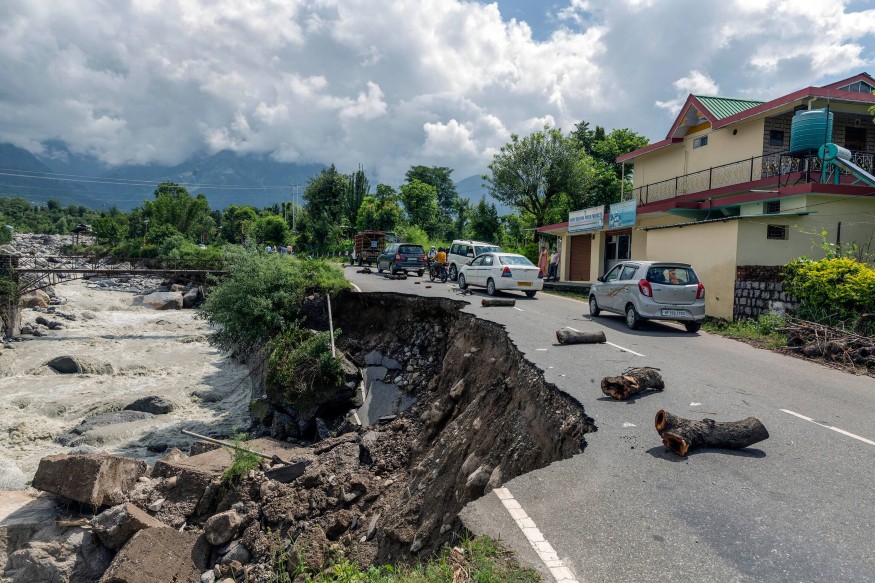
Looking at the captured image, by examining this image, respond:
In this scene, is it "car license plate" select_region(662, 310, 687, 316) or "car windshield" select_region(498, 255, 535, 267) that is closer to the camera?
"car license plate" select_region(662, 310, 687, 316)

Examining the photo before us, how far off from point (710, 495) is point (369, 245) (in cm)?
3701

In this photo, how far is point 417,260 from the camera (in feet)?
94.2

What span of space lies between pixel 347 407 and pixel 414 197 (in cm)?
4715

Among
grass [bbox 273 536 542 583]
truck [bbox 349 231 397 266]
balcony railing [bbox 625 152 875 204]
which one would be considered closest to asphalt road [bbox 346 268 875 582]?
grass [bbox 273 536 542 583]

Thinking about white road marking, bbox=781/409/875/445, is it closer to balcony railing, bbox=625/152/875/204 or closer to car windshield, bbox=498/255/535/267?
balcony railing, bbox=625/152/875/204

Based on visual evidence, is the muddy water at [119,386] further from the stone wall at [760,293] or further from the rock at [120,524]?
the stone wall at [760,293]

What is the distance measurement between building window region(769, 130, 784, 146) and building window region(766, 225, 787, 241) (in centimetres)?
693

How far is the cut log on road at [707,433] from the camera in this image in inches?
216

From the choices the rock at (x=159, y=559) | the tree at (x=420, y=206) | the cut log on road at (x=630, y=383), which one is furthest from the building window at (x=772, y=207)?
the tree at (x=420, y=206)

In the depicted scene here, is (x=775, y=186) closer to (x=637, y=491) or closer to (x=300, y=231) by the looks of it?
(x=637, y=491)

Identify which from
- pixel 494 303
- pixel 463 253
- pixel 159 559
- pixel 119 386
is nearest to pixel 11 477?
pixel 159 559

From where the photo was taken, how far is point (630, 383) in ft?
23.8

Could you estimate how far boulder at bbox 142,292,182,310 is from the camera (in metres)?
39.3

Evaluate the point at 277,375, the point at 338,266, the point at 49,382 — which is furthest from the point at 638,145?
the point at 49,382
